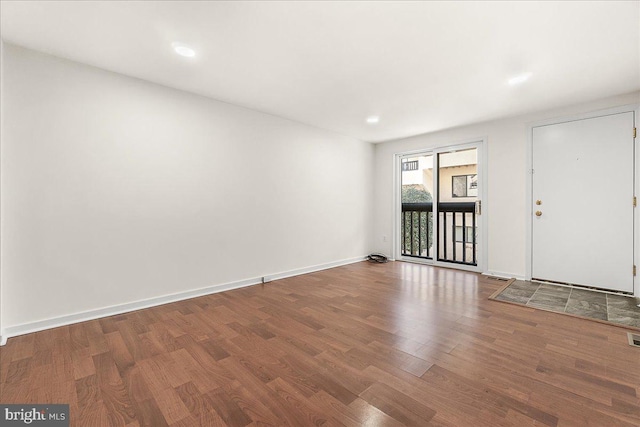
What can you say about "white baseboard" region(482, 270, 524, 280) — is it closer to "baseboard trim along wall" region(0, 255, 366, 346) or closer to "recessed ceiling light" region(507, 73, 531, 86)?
"recessed ceiling light" region(507, 73, 531, 86)

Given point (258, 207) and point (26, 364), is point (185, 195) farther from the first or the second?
point (26, 364)

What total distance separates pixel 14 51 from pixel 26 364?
2490mm

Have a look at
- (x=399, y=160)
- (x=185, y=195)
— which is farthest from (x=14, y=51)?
(x=399, y=160)

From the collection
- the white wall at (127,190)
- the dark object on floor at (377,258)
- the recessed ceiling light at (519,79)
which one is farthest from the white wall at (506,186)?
the white wall at (127,190)

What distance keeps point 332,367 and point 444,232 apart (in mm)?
4075

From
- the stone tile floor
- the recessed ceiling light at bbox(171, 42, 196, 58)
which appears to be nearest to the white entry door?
the stone tile floor

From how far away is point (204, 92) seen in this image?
320 centimetres

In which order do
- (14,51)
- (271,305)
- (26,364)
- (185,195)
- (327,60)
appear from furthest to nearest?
(185,195)
(271,305)
(327,60)
(14,51)
(26,364)

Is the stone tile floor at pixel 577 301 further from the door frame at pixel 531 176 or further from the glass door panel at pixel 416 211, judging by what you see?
the glass door panel at pixel 416 211

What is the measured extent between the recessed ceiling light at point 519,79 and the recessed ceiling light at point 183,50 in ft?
10.3

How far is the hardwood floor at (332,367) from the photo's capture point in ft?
4.58

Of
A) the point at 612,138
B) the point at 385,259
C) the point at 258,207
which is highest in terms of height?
the point at 612,138

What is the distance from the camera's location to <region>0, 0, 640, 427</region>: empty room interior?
1.60 meters

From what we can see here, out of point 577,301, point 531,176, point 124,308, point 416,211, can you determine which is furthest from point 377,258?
point 124,308
